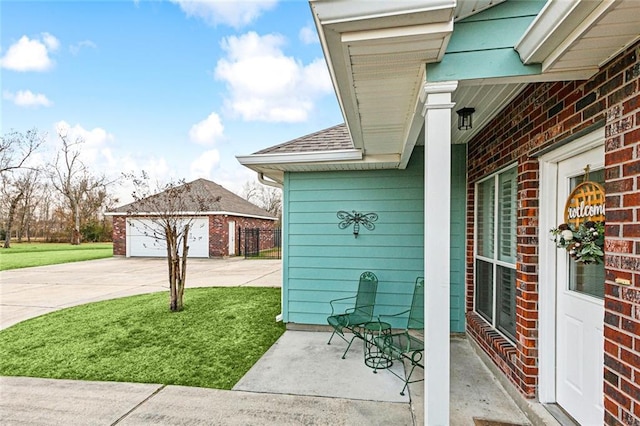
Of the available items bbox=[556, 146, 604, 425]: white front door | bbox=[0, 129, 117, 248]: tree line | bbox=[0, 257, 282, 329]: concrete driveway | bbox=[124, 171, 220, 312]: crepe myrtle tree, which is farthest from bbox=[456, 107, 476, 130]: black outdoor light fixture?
bbox=[0, 129, 117, 248]: tree line

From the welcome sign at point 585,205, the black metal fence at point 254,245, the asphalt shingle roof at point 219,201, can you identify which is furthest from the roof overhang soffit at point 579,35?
the black metal fence at point 254,245

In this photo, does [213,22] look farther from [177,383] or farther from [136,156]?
[136,156]

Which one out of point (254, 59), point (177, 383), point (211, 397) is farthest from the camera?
point (254, 59)

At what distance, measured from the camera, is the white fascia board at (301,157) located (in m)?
4.07

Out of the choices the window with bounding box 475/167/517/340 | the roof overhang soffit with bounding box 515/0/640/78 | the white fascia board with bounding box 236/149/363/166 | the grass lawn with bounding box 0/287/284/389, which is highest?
the roof overhang soffit with bounding box 515/0/640/78

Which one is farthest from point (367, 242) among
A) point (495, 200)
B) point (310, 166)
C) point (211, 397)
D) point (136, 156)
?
point (136, 156)

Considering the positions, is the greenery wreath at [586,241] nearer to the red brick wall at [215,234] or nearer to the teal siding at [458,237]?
the teal siding at [458,237]

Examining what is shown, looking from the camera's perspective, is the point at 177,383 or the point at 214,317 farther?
the point at 214,317

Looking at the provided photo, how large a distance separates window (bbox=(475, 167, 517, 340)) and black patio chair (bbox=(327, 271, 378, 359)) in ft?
4.33

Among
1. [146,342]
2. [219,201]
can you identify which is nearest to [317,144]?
[146,342]

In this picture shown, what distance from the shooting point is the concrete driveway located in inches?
254

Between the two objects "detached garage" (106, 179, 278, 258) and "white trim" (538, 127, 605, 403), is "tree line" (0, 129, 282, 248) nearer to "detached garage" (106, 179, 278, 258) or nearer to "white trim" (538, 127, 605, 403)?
"detached garage" (106, 179, 278, 258)

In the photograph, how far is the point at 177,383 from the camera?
3.01 metres

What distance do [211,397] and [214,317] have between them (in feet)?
8.75
